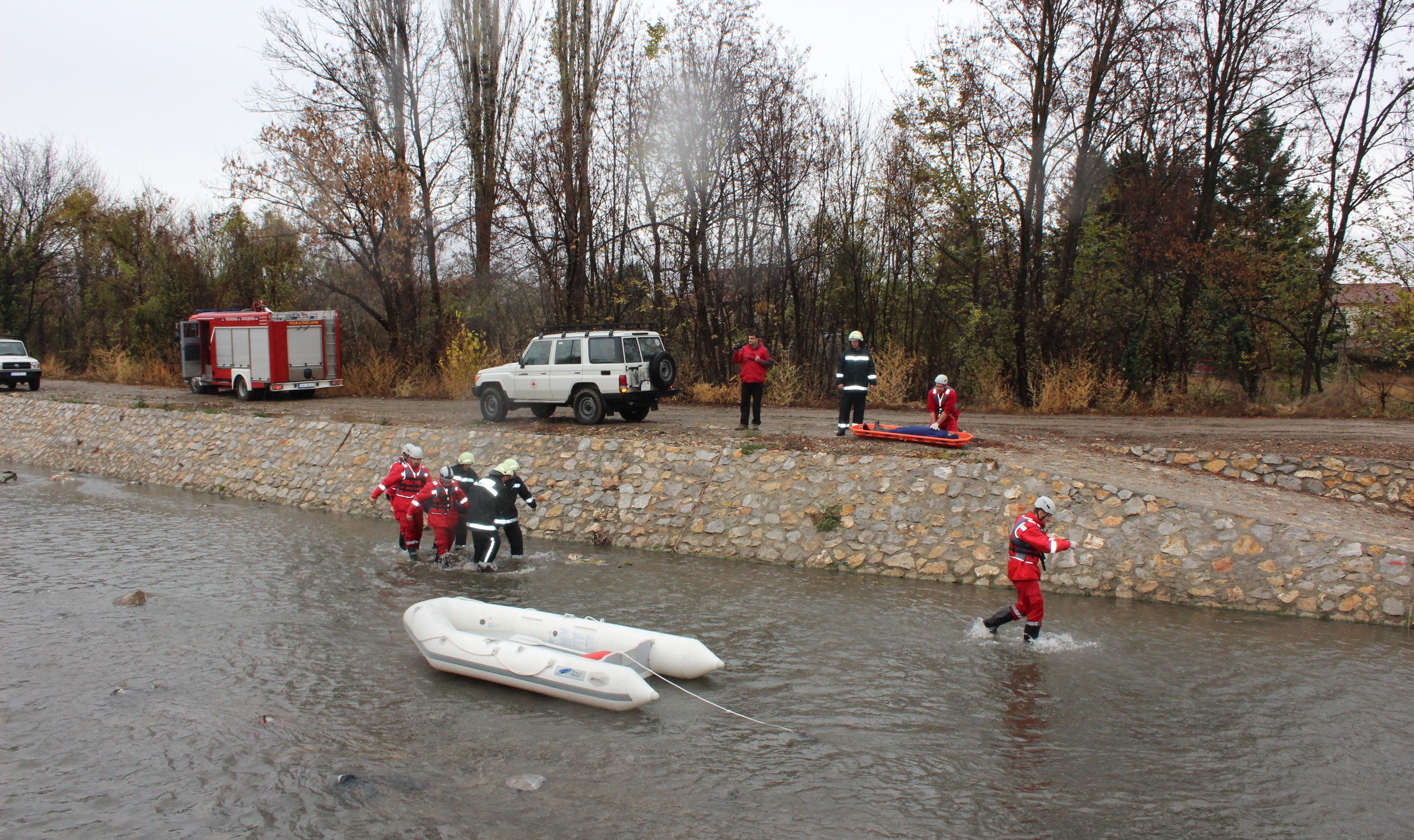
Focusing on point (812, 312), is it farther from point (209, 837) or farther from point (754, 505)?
point (209, 837)

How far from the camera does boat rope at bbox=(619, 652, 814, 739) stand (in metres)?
7.82

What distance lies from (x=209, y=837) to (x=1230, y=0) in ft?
85.5

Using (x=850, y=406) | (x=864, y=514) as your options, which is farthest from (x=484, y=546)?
(x=850, y=406)

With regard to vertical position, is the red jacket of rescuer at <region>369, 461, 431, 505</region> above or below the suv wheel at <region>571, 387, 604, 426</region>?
below

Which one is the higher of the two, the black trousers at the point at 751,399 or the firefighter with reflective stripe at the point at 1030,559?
the black trousers at the point at 751,399

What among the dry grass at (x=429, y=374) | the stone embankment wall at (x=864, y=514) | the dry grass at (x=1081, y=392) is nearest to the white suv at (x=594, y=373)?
the stone embankment wall at (x=864, y=514)

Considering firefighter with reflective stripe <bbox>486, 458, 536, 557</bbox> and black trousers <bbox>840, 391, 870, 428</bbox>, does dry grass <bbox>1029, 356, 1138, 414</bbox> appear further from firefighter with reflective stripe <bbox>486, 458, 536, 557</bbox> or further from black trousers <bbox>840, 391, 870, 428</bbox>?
firefighter with reflective stripe <bbox>486, 458, 536, 557</bbox>

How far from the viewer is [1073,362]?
22.4 meters

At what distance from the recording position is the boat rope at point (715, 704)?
782cm

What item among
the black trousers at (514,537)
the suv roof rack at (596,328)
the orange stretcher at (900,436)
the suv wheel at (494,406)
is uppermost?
the suv roof rack at (596,328)

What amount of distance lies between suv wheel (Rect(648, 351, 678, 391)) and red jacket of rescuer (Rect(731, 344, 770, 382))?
1.70 m

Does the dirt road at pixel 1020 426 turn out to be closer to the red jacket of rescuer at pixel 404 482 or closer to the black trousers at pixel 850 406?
the black trousers at pixel 850 406

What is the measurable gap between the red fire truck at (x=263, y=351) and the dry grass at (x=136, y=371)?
261 inches

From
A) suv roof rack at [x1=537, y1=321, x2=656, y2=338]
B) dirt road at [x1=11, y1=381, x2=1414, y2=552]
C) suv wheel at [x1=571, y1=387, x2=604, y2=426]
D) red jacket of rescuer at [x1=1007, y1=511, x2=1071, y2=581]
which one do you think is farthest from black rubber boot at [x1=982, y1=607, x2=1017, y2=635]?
suv wheel at [x1=571, y1=387, x2=604, y2=426]
